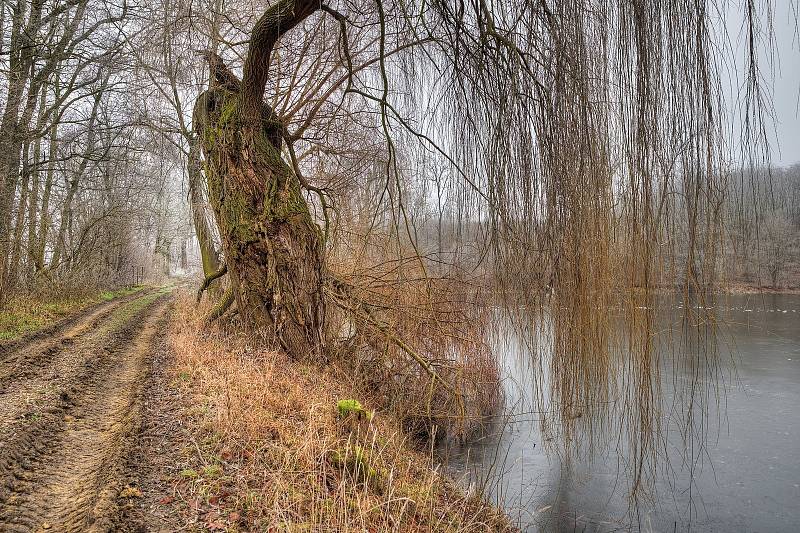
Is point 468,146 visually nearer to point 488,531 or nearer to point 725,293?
point 725,293

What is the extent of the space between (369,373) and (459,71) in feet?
14.6

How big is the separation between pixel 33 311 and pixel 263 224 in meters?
6.57

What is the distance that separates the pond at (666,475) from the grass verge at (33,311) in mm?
7104

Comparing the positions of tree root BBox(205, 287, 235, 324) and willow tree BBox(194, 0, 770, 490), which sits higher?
willow tree BBox(194, 0, 770, 490)

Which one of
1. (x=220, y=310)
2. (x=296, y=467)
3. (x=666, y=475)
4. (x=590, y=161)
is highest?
(x=590, y=161)

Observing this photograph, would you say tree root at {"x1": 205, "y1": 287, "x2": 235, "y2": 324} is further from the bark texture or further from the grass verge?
the grass verge

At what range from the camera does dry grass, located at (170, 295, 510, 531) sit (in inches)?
103

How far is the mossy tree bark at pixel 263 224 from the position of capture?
5.82 meters

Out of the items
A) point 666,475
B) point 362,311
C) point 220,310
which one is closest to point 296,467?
point 362,311

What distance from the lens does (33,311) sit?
30.4 ft

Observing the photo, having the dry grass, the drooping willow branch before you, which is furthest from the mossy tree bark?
the dry grass

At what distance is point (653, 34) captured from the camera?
173 cm

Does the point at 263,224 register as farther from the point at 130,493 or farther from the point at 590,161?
the point at 590,161

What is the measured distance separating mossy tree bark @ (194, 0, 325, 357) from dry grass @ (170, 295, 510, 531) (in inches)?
38.0
